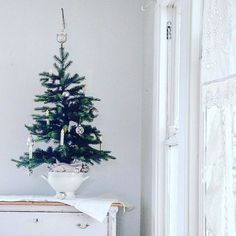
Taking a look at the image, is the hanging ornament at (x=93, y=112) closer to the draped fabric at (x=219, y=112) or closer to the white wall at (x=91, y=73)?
the white wall at (x=91, y=73)

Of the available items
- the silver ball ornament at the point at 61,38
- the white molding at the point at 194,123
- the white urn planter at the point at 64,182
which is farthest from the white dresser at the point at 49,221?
the silver ball ornament at the point at 61,38

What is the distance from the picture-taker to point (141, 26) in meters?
3.35

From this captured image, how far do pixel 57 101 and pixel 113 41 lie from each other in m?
0.66

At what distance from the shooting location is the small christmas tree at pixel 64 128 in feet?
9.53

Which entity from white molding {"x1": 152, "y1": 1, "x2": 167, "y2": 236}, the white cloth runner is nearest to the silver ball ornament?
white molding {"x1": 152, "y1": 1, "x2": 167, "y2": 236}

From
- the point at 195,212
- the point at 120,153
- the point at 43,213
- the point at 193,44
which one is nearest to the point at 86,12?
the point at 120,153

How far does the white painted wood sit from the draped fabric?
44.0 inches

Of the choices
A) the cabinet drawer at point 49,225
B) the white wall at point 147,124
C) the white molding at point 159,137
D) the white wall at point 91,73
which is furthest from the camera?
the white wall at point 91,73

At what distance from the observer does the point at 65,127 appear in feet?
9.54

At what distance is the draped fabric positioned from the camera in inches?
55.9

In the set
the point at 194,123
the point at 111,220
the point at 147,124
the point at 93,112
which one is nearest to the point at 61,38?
the point at 93,112

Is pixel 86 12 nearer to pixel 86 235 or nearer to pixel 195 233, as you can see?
pixel 86 235

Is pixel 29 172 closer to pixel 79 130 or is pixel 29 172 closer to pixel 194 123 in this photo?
pixel 79 130

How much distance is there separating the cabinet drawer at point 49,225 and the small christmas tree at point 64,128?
1.07ft
